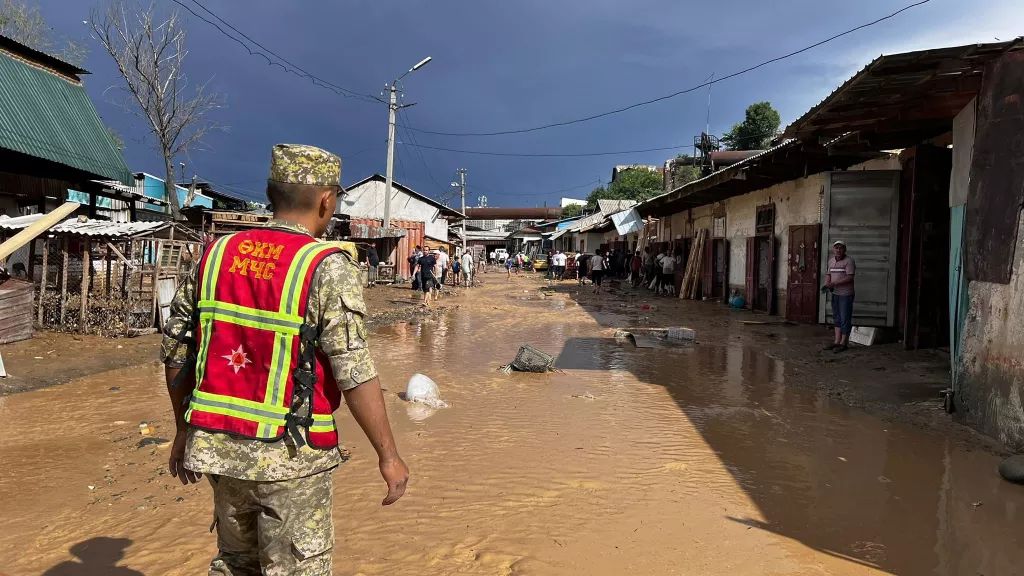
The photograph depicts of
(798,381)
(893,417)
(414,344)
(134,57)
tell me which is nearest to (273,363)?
(893,417)

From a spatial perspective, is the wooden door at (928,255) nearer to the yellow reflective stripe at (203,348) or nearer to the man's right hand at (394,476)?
the man's right hand at (394,476)

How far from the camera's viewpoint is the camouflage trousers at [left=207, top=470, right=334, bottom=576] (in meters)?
1.88

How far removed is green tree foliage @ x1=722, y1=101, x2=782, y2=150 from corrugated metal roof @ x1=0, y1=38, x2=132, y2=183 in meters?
35.0

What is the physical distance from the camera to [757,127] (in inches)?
1550

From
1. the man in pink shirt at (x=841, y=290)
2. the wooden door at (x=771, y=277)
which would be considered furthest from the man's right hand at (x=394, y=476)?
the wooden door at (x=771, y=277)

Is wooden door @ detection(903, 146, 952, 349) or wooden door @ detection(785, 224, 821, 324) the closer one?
wooden door @ detection(903, 146, 952, 349)

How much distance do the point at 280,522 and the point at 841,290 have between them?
370 inches

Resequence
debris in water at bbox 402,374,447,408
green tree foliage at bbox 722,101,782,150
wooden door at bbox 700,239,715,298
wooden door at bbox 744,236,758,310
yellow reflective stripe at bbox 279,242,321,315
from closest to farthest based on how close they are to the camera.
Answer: yellow reflective stripe at bbox 279,242,321,315 → debris in water at bbox 402,374,447,408 → wooden door at bbox 744,236,758,310 → wooden door at bbox 700,239,715,298 → green tree foliage at bbox 722,101,782,150

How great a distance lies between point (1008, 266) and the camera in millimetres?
5117

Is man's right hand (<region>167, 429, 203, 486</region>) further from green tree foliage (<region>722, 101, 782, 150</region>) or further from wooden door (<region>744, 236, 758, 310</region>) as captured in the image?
green tree foliage (<region>722, 101, 782, 150</region>)

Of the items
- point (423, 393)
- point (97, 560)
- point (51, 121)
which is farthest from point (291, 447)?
point (51, 121)

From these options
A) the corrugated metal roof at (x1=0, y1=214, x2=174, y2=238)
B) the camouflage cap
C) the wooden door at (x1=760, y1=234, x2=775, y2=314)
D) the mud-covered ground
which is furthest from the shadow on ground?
the wooden door at (x1=760, y1=234, x2=775, y2=314)

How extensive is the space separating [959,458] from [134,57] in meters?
27.8

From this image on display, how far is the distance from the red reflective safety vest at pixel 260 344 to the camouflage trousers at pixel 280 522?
0.16m
